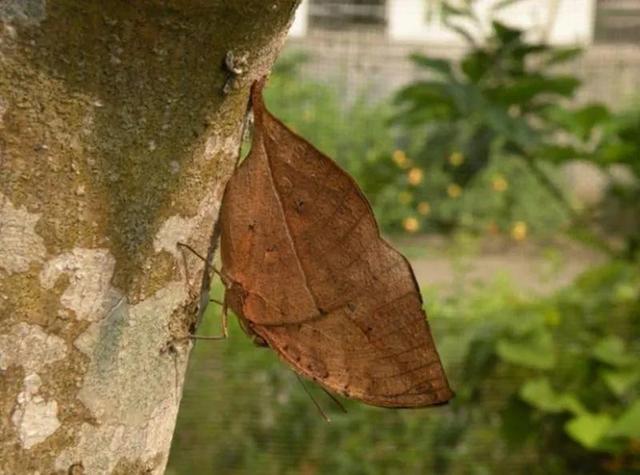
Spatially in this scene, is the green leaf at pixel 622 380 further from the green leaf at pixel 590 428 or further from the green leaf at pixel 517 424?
the green leaf at pixel 517 424

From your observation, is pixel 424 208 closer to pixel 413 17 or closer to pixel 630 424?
pixel 413 17

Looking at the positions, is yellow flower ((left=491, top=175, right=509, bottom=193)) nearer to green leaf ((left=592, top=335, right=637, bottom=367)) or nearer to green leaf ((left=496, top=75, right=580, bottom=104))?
green leaf ((left=592, top=335, right=637, bottom=367))

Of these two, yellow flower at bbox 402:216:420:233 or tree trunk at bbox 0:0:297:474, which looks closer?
tree trunk at bbox 0:0:297:474

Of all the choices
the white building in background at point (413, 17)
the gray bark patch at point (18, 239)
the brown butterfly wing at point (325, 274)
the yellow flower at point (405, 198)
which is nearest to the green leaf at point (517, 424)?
the yellow flower at point (405, 198)

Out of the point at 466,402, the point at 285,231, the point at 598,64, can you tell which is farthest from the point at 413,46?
the point at 285,231

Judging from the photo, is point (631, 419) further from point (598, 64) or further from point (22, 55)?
point (598, 64)

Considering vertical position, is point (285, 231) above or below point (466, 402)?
above

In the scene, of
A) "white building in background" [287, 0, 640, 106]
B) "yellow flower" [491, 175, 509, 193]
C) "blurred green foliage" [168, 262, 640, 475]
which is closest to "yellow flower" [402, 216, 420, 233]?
"white building in background" [287, 0, 640, 106]
